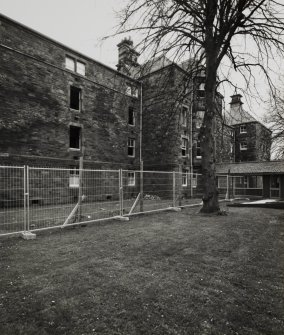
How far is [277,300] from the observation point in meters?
3.61

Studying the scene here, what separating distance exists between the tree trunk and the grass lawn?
223 inches

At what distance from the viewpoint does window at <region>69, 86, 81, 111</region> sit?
21.6 m

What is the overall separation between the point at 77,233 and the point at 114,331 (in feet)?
18.6

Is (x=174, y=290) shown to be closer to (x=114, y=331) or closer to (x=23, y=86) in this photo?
(x=114, y=331)

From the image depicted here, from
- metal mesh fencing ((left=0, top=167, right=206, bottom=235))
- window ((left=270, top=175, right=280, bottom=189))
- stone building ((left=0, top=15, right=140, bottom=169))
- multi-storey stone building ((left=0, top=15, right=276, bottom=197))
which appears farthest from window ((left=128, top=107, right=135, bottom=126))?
window ((left=270, top=175, right=280, bottom=189))

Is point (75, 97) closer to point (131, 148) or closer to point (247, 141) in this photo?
point (131, 148)

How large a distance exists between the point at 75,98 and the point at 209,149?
13494 mm

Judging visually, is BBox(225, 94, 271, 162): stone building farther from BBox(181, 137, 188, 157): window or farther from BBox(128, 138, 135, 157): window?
BBox(128, 138, 135, 157): window

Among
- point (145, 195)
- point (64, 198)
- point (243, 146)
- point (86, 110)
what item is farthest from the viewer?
point (243, 146)

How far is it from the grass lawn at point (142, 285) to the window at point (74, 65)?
17.3 metres

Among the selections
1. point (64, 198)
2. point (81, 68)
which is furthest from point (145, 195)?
point (81, 68)

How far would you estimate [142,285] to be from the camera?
13.3ft

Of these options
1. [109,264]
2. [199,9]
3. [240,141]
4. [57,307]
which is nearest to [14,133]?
[199,9]

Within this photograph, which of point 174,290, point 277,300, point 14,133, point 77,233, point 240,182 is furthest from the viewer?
point 240,182
